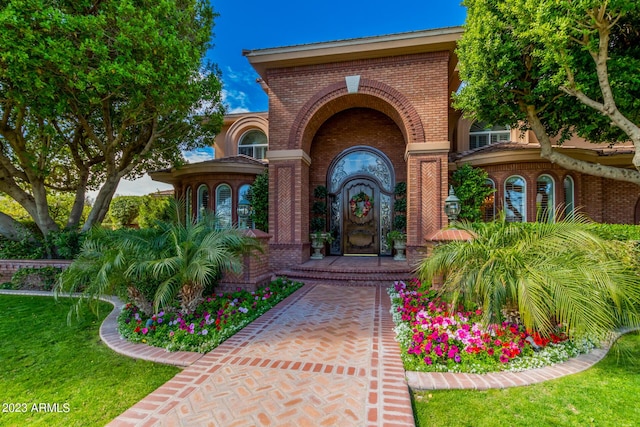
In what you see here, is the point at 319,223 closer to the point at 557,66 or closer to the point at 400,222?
the point at 400,222

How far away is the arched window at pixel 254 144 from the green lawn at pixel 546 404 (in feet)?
42.2

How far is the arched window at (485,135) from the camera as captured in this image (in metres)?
11.7

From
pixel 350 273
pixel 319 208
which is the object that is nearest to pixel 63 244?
pixel 319 208

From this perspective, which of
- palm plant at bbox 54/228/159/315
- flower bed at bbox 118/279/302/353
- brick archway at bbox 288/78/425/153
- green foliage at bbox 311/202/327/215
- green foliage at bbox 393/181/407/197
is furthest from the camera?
green foliage at bbox 311/202/327/215

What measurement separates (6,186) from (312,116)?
971cm

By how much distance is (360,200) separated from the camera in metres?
10.7

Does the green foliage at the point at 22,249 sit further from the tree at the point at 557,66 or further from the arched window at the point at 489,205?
the arched window at the point at 489,205

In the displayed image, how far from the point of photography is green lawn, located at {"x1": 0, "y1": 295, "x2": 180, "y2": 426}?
259 centimetres

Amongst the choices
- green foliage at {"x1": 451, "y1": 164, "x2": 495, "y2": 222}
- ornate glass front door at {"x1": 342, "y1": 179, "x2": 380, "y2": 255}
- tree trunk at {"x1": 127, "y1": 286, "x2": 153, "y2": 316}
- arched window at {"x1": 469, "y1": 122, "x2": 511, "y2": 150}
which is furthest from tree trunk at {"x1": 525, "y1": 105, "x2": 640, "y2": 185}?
tree trunk at {"x1": 127, "y1": 286, "x2": 153, "y2": 316}

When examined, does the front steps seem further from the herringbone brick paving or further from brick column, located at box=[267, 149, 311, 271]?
the herringbone brick paving

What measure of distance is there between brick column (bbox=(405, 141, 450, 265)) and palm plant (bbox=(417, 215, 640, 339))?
400 centimetres

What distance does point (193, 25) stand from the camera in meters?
8.95

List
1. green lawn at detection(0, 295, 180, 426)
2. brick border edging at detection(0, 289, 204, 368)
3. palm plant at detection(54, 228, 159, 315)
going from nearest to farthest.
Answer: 1. green lawn at detection(0, 295, 180, 426)
2. brick border edging at detection(0, 289, 204, 368)
3. palm plant at detection(54, 228, 159, 315)

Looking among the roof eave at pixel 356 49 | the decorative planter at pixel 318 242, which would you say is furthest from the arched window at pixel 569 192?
the decorative planter at pixel 318 242
